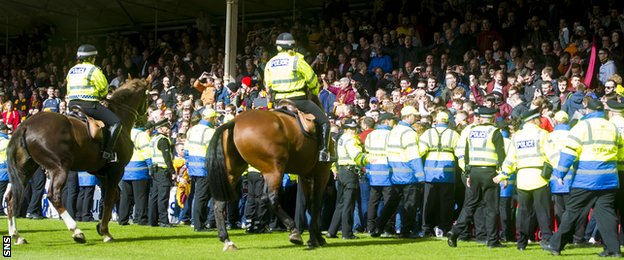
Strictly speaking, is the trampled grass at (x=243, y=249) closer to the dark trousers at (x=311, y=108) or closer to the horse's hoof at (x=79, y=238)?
the horse's hoof at (x=79, y=238)

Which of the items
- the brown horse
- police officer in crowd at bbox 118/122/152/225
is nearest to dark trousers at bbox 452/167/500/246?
the brown horse

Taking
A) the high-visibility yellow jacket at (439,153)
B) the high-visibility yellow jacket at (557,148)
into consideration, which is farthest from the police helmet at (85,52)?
the high-visibility yellow jacket at (557,148)

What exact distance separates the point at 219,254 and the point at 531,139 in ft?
14.7

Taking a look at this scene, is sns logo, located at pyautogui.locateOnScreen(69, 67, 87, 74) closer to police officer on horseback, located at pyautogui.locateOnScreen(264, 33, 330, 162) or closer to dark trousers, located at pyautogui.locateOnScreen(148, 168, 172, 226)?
police officer on horseback, located at pyautogui.locateOnScreen(264, 33, 330, 162)

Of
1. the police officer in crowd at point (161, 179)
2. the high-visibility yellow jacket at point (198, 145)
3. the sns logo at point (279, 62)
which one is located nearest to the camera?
the sns logo at point (279, 62)

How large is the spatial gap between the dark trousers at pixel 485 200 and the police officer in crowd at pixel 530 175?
0.37 metres

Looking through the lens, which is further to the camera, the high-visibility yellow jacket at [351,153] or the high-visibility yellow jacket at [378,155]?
the high-visibility yellow jacket at [351,153]

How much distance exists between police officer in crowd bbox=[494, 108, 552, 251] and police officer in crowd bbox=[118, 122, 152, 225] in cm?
746

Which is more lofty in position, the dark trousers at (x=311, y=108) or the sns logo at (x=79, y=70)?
the sns logo at (x=79, y=70)

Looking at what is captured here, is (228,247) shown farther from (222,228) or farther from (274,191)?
(274,191)

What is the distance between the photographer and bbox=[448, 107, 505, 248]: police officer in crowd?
1327cm

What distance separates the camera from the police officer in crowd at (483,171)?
43.5ft

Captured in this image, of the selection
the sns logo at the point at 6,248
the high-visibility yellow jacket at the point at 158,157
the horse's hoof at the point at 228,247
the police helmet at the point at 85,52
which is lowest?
the horse's hoof at the point at 228,247

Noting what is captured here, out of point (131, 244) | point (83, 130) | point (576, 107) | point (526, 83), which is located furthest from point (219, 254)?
point (526, 83)
